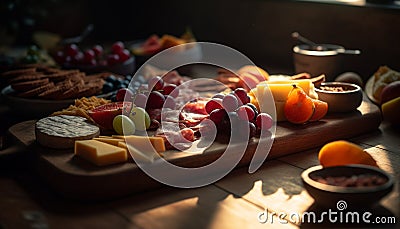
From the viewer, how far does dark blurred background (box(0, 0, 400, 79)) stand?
217cm

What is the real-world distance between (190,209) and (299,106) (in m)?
0.48

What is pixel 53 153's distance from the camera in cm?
134

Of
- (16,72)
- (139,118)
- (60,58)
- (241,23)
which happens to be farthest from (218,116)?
(241,23)

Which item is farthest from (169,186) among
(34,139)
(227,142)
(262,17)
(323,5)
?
(262,17)

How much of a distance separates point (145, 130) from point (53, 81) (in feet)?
1.87

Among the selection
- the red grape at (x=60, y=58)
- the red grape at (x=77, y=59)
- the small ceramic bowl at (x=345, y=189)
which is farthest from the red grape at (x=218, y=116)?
the red grape at (x=60, y=58)

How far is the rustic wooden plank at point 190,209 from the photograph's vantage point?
1.12m

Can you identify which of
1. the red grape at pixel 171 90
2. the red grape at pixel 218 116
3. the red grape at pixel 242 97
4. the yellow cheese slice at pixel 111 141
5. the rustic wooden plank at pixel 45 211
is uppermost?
the red grape at pixel 242 97

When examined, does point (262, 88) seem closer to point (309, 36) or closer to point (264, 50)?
point (309, 36)

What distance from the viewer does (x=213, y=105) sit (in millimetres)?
1517

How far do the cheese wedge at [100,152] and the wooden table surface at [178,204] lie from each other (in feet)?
0.29

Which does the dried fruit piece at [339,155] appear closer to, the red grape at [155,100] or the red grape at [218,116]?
the red grape at [218,116]

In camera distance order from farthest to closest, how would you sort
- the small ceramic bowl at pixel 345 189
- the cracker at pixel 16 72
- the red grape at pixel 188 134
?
the cracker at pixel 16 72 < the red grape at pixel 188 134 < the small ceramic bowl at pixel 345 189

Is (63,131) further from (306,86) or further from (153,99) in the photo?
(306,86)
